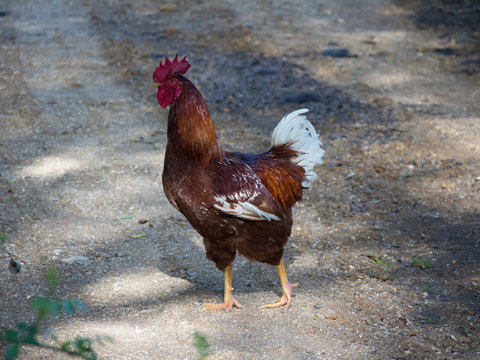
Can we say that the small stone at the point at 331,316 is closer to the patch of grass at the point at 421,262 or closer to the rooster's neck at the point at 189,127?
the patch of grass at the point at 421,262

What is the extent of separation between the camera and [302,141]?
4891mm

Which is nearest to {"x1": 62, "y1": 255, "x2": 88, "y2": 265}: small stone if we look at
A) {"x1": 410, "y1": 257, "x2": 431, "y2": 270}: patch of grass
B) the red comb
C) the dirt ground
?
the dirt ground

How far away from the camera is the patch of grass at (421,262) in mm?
5429

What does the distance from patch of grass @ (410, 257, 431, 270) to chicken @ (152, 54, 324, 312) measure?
1.51 m

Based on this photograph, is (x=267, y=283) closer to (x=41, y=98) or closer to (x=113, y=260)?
(x=113, y=260)

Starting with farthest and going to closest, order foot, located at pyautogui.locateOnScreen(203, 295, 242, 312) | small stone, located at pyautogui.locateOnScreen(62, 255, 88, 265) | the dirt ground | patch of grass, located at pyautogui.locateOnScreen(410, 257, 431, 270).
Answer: patch of grass, located at pyautogui.locateOnScreen(410, 257, 431, 270)
small stone, located at pyautogui.locateOnScreen(62, 255, 88, 265)
foot, located at pyautogui.locateOnScreen(203, 295, 242, 312)
the dirt ground

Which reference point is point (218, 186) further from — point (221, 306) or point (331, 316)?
point (331, 316)

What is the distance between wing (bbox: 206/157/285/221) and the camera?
13.9 ft

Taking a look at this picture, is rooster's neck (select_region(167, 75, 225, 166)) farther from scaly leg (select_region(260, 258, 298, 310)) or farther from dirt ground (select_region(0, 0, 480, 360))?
dirt ground (select_region(0, 0, 480, 360))

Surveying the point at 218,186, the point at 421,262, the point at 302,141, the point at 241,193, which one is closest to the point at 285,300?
the point at 241,193

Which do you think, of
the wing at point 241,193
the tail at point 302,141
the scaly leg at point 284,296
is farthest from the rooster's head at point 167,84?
the scaly leg at point 284,296

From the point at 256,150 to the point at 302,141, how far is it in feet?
8.89

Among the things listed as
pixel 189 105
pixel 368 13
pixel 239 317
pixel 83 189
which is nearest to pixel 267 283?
pixel 239 317

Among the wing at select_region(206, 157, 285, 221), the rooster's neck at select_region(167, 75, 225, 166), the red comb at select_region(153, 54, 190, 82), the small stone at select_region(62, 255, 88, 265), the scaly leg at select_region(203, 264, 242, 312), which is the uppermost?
the red comb at select_region(153, 54, 190, 82)
